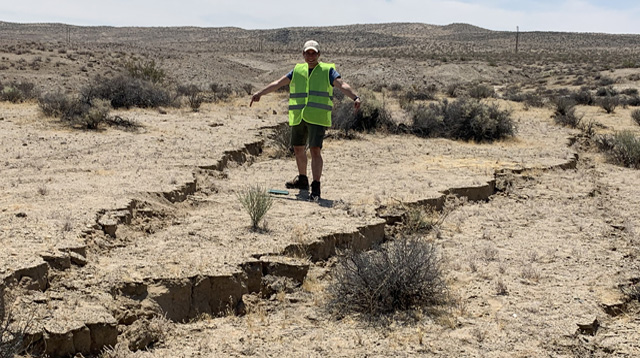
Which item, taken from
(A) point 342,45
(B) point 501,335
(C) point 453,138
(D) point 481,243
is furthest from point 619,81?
(A) point 342,45

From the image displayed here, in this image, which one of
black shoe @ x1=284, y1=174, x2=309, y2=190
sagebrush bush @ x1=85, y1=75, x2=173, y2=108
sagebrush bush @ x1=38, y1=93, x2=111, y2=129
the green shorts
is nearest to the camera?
the green shorts

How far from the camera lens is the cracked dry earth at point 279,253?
402cm

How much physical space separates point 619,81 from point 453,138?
928 inches

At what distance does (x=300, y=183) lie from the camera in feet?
24.8

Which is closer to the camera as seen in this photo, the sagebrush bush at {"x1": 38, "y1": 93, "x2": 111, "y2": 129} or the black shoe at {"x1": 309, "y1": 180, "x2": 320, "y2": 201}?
the black shoe at {"x1": 309, "y1": 180, "x2": 320, "y2": 201}

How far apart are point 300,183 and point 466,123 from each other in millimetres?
6600

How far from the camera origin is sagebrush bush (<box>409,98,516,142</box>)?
42.3 ft

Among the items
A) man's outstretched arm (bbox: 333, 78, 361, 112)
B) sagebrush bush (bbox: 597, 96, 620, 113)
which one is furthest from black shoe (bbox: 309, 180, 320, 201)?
sagebrush bush (bbox: 597, 96, 620, 113)

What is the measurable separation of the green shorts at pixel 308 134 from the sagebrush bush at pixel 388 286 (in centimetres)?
231

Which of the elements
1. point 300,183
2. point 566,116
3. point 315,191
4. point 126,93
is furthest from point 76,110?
point 566,116

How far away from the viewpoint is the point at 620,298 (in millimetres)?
4875

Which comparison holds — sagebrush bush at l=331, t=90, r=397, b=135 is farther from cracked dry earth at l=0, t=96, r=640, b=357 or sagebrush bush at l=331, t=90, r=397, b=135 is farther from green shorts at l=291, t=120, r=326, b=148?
green shorts at l=291, t=120, r=326, b=148

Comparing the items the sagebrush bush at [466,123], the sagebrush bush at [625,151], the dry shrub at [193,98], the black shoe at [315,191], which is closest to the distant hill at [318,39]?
the dry shrub at [193,98]

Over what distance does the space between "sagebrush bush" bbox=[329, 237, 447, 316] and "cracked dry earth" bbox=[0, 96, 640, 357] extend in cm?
17
